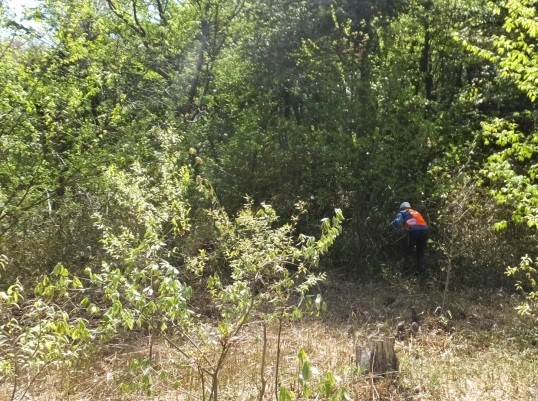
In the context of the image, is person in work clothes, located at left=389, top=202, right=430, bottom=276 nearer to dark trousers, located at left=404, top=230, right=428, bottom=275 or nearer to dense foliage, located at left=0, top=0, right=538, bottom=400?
dark trousers, located at left=404, top=230, right=428, bottom=275

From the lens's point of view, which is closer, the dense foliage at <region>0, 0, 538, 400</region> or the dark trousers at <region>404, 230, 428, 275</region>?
the dense foliage at <region>0, 0, 538, 400</region>

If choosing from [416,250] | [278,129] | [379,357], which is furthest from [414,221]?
[379,357]

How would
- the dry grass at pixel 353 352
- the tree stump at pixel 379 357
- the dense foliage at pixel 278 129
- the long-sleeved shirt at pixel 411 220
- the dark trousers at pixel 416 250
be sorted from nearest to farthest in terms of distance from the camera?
the dry grass at pixel 353 352, the tree stump at pixel 379 357, the dense foliage at pixel 278 129, the long-sleeved shirt at pixel 411 220, the dark trousers at pixel 416 250

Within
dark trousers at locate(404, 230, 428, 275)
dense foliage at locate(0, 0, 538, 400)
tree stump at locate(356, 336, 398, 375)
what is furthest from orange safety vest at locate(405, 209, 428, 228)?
tree stump at locate(356, 336, 398, 375)

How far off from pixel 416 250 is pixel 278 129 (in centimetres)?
369

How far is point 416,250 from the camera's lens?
1087 centimetres

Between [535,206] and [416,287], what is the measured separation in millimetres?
3700

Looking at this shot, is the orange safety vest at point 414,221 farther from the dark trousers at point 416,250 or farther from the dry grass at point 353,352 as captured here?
the dry grass at point 353,352

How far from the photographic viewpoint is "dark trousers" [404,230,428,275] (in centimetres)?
1055

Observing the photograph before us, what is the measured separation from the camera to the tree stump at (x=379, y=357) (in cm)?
592

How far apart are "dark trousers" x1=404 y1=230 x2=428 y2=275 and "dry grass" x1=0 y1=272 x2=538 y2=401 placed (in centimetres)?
54

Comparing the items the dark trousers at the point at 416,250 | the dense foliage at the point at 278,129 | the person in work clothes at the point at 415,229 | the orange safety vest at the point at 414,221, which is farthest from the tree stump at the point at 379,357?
the dark trousers at the point at 416,250

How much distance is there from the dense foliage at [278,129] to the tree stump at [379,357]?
3.14 metres

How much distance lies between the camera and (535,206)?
725 centimetres
